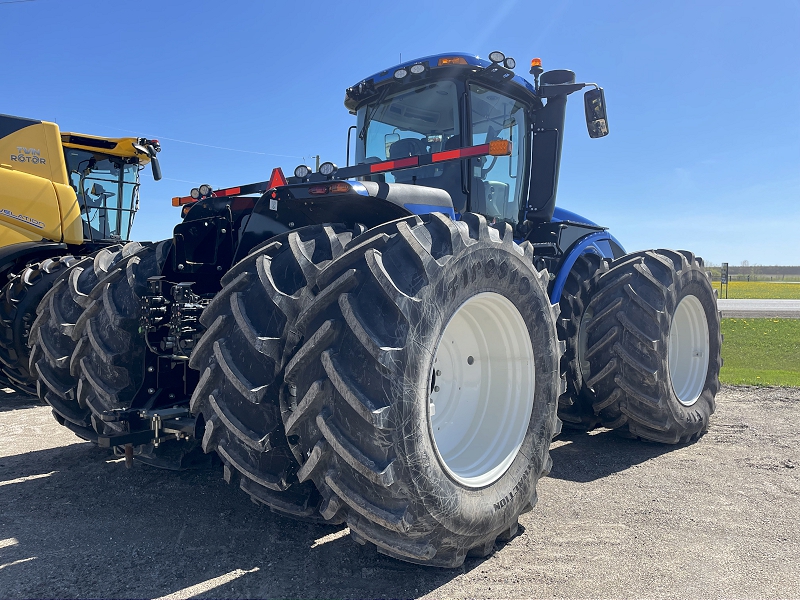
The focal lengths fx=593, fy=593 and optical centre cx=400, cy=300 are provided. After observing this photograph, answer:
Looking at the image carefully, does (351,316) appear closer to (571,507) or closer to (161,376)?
(161,376)

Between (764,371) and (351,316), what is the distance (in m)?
8.69

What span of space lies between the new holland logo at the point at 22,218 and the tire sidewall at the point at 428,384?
23.0ft

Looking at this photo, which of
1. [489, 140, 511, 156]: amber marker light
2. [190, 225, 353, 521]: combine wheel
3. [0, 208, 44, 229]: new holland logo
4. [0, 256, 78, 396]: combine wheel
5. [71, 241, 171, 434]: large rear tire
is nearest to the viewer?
[190, 225, 353, 521]: combine wheel

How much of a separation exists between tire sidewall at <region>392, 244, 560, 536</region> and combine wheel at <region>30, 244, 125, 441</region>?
235 centimetres

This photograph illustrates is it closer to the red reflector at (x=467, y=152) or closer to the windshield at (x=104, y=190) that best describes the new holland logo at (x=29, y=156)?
the windshield at (x=104, y=190)

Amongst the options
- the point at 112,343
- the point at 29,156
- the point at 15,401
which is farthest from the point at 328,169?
the point at 29,156

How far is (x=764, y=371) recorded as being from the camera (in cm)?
889

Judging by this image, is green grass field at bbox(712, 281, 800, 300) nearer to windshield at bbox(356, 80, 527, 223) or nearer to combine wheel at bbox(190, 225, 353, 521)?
windshield at bbox(356, 80, 527, 223)

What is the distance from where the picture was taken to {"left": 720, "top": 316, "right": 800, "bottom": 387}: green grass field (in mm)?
8144

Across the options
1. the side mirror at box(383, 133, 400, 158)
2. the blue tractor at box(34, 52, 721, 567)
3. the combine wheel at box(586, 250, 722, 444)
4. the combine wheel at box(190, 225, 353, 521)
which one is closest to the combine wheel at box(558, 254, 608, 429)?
the blue tractor at box(34, 52, 721, 567)

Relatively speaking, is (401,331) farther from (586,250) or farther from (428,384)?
(586,250)

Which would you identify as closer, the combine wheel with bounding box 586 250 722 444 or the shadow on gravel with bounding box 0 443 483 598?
the shadow on gravel with bounding box 0 443 483 598

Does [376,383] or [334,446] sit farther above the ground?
[376,383]

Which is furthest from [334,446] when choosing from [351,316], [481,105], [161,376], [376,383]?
[481,105]
